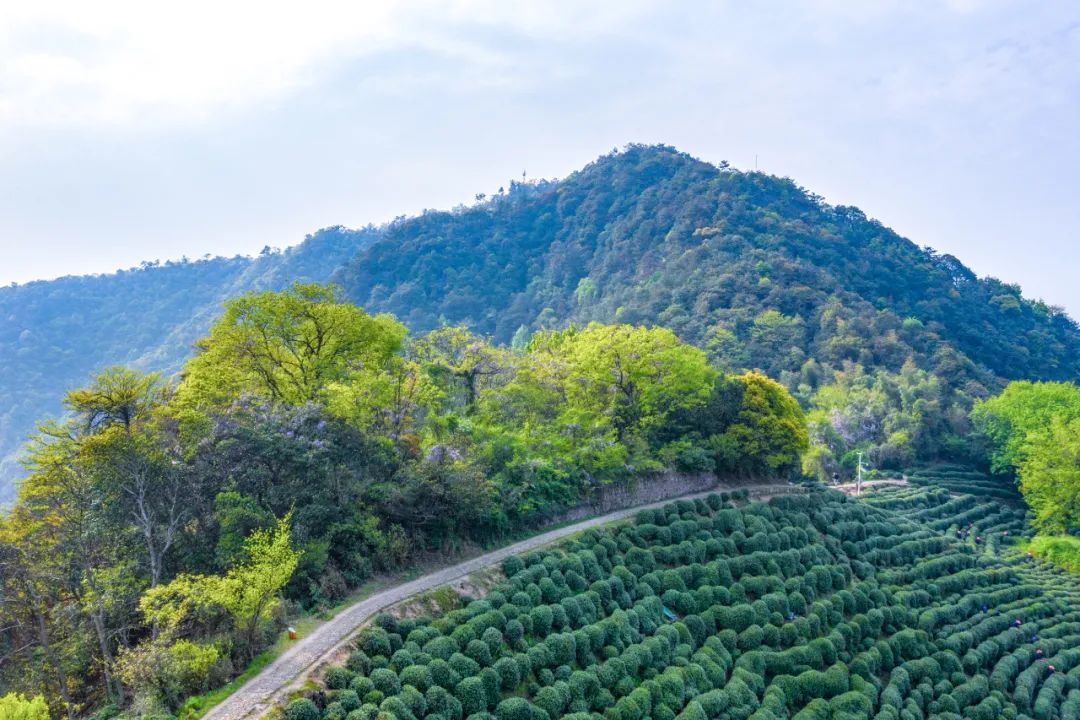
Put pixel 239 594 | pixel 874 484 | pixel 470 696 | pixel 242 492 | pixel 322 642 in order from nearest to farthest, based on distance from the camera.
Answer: pixel 470 696
pixel 239 594
pixel 322 642
pixel 242 492
pixel 874 484

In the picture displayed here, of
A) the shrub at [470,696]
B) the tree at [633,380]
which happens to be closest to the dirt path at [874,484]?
the tree at [633,380]

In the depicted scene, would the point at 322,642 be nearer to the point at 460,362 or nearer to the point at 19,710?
the point at 19,710

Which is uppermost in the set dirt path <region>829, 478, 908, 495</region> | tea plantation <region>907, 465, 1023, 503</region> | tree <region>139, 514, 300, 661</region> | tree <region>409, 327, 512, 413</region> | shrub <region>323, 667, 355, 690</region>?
tree <region>409, 327, 512, 413</region>

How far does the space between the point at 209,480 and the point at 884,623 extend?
92.5 feet

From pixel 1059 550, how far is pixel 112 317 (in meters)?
140

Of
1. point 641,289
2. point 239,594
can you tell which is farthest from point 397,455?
point 641,289

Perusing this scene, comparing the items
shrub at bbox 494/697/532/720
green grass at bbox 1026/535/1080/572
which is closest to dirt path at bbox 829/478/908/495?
green grass at bbox 1026/535/1080/572

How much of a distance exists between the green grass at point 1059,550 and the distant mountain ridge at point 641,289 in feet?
94.4

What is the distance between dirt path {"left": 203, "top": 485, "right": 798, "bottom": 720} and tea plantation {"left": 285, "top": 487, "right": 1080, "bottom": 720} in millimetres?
935

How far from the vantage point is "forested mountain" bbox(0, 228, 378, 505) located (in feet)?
366

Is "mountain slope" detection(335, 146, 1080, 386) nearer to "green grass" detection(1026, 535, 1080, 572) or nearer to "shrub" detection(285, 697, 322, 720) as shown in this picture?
"green grass" detection(1026, 535, 1080, 572)

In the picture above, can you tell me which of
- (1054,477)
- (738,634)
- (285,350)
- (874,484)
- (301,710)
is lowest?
(1054,477)

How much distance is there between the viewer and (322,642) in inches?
764

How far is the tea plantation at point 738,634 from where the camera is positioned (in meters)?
19.4
